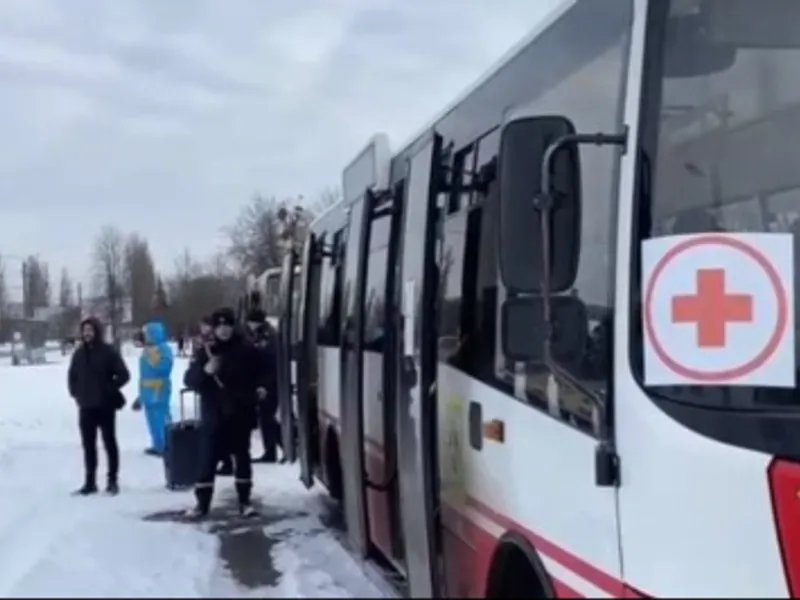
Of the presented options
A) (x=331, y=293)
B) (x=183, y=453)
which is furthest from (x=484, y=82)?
(x=183, y=453)

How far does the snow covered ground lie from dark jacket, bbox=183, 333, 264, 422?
2.65ft

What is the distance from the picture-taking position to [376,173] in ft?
25.2

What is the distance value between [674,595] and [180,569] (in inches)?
58.7

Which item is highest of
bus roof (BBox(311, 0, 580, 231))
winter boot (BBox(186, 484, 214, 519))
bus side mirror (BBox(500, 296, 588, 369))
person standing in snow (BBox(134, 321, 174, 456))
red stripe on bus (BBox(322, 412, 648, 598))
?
bus roof (BBox(311, 0, 580, 231))

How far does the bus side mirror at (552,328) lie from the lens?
4070 millimetres

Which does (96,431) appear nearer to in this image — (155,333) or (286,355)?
(155,333)

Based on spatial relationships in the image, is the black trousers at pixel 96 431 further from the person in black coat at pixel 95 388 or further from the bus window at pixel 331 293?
the bus window at pixel 331 293

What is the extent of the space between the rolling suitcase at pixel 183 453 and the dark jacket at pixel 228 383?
104 cm

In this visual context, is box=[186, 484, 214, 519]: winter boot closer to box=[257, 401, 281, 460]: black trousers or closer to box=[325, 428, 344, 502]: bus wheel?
box=[325, 428, 344, 502]: bus wheel

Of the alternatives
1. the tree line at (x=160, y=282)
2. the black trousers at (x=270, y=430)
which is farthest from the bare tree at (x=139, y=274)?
the black trousers at (x=270, y=430)

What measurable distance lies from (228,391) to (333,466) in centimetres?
107

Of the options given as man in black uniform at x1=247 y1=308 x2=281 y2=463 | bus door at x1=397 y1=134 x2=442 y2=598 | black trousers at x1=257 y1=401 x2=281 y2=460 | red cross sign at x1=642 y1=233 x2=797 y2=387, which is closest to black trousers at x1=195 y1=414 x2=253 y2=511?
man in black uniform at x1=247 y1=308 x2=281 y2=463

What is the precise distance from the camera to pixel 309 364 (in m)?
11.0

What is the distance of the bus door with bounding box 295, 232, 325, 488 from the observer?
429 inches
